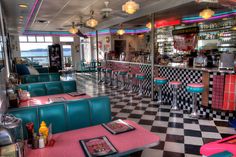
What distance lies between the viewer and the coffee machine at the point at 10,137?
4.07ft

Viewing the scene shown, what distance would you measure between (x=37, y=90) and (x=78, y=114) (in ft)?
6.83

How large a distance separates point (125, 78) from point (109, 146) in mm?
6355

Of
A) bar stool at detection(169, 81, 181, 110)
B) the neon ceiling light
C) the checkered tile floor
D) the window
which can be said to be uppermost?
the neon ceiling light

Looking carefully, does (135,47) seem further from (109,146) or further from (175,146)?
(109,146)

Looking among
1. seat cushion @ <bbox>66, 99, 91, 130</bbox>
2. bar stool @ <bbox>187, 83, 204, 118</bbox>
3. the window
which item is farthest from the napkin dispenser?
the window

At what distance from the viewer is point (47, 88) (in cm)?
423

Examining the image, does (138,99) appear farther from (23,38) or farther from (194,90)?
(23,38)

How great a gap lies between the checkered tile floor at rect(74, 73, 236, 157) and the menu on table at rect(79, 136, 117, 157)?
142 centimetres

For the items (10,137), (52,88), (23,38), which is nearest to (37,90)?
(52,88)

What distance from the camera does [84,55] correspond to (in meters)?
15.9

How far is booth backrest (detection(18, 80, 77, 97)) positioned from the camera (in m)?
4.11

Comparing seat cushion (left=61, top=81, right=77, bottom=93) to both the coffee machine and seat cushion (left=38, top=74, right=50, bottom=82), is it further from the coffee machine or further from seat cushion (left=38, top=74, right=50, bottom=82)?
the coffee machine

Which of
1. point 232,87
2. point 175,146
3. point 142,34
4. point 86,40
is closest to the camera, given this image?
point 175,146

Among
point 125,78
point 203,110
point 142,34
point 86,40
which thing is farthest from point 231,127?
point 86,40
